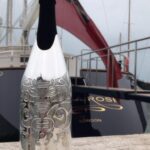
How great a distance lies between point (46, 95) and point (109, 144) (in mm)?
3556

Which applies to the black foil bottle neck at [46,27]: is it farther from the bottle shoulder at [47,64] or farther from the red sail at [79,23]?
A: the red sail at [79,23]

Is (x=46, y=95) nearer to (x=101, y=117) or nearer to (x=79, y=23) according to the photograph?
(x=101, y=117)

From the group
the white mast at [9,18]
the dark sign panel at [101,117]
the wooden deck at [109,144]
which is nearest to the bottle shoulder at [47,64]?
the wooden deck at [109,144]

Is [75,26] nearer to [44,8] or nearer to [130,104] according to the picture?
[130,104]

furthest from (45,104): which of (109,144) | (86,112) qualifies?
(86,112)

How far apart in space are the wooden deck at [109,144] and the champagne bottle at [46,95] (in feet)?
9.76

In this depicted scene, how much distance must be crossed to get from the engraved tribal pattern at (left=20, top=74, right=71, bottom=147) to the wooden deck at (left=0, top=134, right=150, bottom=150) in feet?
9.84

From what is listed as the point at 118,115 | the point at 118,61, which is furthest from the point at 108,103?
the point at 118,61

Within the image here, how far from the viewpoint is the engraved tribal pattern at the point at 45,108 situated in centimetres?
402

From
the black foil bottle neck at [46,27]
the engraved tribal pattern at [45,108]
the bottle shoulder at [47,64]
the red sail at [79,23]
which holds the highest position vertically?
the red sail at [79,23]

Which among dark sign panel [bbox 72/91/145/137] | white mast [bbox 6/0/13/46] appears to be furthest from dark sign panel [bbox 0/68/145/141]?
white mast [bbox 6/0/13/46]

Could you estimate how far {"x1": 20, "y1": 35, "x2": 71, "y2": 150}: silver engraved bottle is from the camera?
4.02 meters

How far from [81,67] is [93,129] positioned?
6.69 ft

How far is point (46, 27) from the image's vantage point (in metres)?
4.17
